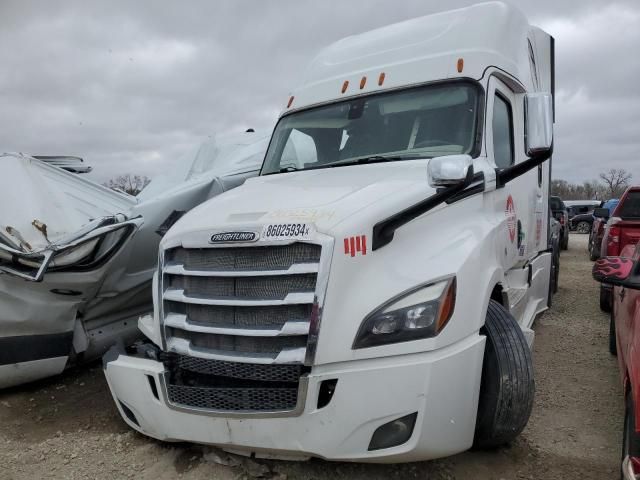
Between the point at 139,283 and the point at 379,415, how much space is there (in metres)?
3.39

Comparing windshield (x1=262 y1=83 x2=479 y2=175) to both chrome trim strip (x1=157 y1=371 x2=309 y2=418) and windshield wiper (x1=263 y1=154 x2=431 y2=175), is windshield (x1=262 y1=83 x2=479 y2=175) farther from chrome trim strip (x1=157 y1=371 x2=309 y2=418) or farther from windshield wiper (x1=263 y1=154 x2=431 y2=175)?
chrome trim strip (x1=157 y1=371 x2=309 y2=418)

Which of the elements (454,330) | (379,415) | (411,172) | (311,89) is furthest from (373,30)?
(379,415)

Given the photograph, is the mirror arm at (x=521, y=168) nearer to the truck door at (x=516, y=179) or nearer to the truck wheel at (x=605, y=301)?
the truck door at (x=516, y=179)

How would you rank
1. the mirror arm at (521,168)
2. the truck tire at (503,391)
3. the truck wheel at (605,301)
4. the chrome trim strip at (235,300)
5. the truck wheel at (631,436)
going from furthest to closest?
the truck wheel at (605,301)
the mirror arm at (521,168)
the truck tire at (503,391)
the chrome trim strip at (235,300)
the truck wheel at (631,436)

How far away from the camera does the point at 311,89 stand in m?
4.95

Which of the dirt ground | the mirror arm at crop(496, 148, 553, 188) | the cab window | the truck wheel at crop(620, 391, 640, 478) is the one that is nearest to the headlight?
the dirt ground

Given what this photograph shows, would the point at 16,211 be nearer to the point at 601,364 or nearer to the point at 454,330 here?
the point at 454,330

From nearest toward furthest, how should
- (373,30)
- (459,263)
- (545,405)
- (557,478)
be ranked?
1. (459,263)
2. (557,478)
3. (545,405)
4. (373,30)

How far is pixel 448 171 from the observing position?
Result: 2.88 meters

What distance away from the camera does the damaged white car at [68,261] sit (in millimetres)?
4195

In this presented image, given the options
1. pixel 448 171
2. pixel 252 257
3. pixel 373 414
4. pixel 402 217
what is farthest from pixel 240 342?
pixel 448 171

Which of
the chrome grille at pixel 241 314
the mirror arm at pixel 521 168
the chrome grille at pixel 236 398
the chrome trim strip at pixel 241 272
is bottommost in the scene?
the chrome grille at pixel 236 398

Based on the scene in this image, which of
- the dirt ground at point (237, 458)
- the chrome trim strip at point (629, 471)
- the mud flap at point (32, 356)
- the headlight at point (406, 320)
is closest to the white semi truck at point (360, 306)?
the headlight at point (406, 320)

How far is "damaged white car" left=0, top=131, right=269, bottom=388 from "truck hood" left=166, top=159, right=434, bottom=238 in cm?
114
